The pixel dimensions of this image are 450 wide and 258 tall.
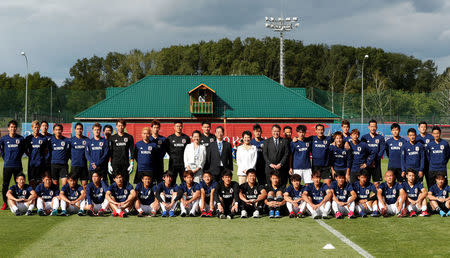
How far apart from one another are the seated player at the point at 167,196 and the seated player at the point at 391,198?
420cm

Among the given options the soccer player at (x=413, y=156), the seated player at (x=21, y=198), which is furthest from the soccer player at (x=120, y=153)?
the soccer player at (x=413, y=156)

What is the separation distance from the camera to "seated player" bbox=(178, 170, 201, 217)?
31.4 feet

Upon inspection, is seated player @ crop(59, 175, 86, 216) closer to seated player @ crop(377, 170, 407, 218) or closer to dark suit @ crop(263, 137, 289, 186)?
dark suit @ crop(263, 137, 289, 186)

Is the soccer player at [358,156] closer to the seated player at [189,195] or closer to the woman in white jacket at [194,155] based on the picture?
the woman in white jacket at [194,155]

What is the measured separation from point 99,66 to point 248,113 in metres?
47.9

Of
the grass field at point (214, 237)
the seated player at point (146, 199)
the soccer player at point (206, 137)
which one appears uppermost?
the soccer player at point (206, 137)

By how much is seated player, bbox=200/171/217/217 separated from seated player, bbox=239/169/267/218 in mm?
601

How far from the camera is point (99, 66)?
3179 inches

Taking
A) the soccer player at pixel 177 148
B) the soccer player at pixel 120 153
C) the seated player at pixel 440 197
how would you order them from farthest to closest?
the soccer player at pixel 177 148
the soccer player at pixel 120 153
the seated player at pixel 440 197

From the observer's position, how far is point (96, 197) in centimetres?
975

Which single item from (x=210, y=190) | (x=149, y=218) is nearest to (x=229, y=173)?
(x=210, y=190)

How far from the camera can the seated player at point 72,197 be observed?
9625mm

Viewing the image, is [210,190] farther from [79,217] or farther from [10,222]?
[10,222]

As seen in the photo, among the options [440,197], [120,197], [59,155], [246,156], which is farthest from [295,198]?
[59,155]
